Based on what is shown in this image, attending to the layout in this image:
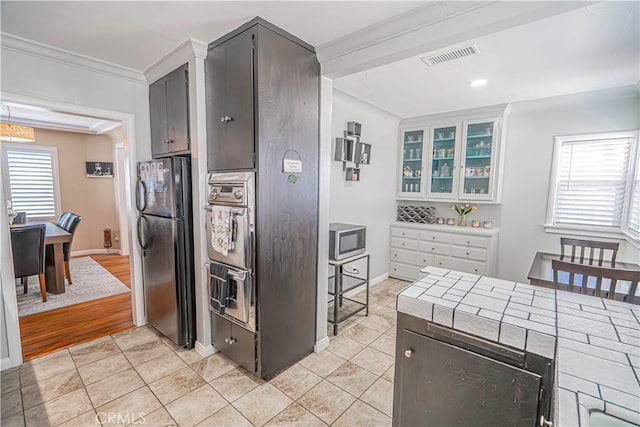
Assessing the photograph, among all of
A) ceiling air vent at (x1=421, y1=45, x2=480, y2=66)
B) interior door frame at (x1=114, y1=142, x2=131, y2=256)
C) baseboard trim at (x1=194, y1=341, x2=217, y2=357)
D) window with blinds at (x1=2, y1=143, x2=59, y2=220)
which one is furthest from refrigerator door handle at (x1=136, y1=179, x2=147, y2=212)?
window with blinds at (x1=2, y1=143, x2=59, y2=220)

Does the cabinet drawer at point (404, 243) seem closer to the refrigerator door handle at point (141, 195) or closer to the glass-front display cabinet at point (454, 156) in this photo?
the glass-front display cabinet at point (454, 156)

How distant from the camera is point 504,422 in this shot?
Result: 102 centimetres

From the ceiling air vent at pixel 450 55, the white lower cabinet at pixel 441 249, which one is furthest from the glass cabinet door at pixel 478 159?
the ceiling air vent at pixel 450 55

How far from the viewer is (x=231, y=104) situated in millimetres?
2072

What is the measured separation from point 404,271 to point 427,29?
11.1ft

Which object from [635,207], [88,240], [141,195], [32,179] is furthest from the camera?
[88,240]

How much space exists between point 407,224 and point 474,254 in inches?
38.9

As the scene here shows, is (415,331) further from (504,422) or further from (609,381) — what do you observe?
(609,381)

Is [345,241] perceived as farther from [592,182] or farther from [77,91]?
[592,182]

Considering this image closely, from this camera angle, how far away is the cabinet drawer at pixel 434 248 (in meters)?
3.96

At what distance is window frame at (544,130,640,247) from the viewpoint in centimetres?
300

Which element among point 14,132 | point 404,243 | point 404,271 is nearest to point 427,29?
point 404,243

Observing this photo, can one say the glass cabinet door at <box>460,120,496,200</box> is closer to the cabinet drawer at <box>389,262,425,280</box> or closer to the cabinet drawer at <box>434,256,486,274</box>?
the cabinet drawer at <box>434,256,486,274</box>

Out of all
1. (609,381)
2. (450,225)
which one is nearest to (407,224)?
(450,225)
